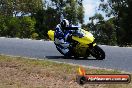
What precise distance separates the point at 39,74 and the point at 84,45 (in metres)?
4.91

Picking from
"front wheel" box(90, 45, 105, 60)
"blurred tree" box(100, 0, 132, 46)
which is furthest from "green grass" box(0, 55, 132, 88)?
"blurred tree" box(100, 0, 132, 46)

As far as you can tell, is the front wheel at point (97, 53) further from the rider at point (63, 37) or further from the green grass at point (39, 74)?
the green grass at point (39, 74)

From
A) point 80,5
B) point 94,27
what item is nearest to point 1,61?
point 94,27

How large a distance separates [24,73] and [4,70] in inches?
28.8

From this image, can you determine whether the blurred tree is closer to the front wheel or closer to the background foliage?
the background foliage

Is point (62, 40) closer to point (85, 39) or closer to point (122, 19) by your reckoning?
point (85, 39)

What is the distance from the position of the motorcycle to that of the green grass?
2.45 meters

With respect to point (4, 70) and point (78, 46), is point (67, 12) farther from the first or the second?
point (4, 70)

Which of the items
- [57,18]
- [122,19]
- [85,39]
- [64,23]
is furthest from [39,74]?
[57,18]

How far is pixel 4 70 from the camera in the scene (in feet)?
38.5

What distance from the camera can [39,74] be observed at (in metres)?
11.1

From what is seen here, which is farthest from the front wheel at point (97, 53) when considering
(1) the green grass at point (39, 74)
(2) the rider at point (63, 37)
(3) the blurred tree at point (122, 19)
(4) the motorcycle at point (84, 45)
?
(3) the blurred tree at point (122, 19)

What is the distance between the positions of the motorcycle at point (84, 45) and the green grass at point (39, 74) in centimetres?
245

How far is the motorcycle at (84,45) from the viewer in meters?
15.6
